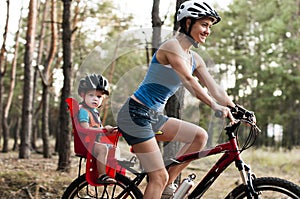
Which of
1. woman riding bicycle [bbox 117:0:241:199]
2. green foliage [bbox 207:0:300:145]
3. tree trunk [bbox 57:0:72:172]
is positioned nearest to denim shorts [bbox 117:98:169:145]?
woman riding bicycle [bbox 117:0:241:199]

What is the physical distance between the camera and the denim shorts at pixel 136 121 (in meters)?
4.04

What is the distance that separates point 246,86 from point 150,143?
1116 inches

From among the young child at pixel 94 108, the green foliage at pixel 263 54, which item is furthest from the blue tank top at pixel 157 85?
the green foliage at pixel 263 54

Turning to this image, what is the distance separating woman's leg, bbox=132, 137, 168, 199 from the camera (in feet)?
13.3

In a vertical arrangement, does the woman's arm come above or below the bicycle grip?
above

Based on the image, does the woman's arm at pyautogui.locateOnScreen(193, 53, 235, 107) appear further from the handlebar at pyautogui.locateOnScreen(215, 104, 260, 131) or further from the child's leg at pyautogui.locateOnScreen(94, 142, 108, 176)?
the child's leg at pyautogui.locateOnScreen(94, 142, 108, 176)

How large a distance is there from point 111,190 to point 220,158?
52.0 inches

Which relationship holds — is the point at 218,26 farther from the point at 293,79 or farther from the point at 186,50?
the point at 186,50

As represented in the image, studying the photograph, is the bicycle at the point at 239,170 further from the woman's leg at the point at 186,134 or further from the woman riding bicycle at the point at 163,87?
the woman riding bicycle at the point at 163,87

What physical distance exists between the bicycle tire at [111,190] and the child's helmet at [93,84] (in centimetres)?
80

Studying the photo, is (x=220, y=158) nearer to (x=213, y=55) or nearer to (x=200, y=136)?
(x=200, y=136)

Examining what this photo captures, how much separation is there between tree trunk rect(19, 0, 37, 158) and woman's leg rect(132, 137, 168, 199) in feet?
35.0

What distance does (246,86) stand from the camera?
31.7 metres

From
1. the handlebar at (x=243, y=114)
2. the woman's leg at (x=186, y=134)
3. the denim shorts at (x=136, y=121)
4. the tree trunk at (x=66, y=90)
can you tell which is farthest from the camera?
the tree trunk at (x=66, y=90)
